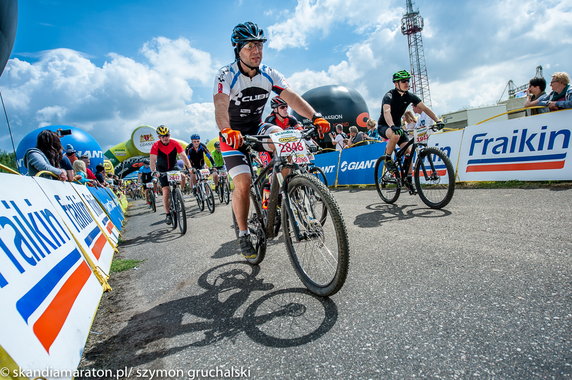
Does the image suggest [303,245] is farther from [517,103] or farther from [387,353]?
[517,103]

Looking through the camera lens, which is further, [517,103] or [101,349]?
[517,103]

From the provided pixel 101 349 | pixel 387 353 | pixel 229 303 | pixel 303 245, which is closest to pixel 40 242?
pixel 101 349

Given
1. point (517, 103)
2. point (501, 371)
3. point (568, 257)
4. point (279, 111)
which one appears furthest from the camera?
point (517, 103)

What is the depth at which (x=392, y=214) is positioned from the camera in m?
5.15

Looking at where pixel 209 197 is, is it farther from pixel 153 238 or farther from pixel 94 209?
pixel 94 209

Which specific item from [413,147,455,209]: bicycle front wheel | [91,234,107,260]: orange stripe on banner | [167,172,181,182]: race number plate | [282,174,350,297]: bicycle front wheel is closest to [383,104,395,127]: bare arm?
[413,147,455,209]: bicycle front wheel

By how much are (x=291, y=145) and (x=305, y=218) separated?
0.66m

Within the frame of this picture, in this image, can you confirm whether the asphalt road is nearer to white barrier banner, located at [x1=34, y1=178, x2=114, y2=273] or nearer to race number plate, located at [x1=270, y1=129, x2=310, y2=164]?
white barrier banner, located at [x1=34, y1=178, x2=114, y2=273]

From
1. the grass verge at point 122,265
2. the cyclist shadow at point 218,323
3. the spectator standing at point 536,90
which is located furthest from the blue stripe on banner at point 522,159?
the grass verge at point 122,265

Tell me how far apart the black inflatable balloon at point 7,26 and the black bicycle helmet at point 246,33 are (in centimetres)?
777

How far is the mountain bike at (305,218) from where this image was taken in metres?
2.21

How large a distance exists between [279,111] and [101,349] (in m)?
6.64

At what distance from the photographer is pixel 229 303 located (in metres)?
2.61

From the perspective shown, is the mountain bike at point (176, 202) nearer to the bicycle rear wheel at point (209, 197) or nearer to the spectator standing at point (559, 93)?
the bicycle rear wheel at point (209, 197)
